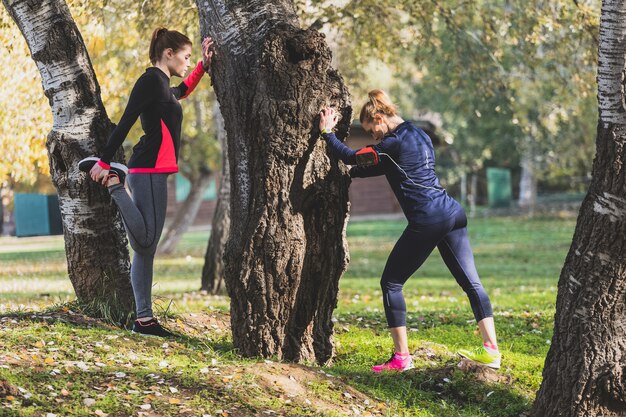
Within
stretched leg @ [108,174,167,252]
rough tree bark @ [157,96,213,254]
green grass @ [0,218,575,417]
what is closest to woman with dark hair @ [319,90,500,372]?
green grass @ [0,218,575,417]

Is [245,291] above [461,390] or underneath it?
above

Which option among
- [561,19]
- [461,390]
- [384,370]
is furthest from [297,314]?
[561,19]

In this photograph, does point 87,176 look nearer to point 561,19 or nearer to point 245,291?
point 245,291

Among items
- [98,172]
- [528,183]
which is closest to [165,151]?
[98,172]

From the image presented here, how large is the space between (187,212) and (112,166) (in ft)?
54.9

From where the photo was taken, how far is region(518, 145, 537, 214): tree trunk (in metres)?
36.4

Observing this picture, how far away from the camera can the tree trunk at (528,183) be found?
120ft

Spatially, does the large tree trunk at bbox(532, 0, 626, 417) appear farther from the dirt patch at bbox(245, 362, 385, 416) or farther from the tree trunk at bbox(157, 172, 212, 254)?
the tree trunk at bbox(157, 172, 212, 254)

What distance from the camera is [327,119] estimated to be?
6008 millimetres

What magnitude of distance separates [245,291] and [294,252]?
44 cm

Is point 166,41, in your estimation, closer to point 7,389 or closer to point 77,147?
point 77,147

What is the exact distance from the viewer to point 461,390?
6090mm

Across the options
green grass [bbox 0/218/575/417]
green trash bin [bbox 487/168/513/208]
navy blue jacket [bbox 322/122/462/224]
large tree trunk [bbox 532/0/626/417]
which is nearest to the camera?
green grass [bbox 0/218/575/417]

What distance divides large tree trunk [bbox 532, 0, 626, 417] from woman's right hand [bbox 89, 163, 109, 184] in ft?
10.6
